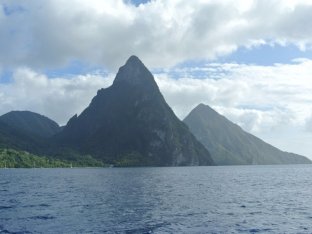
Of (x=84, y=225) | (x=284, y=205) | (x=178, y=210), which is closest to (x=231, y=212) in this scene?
(x=178, y=210)

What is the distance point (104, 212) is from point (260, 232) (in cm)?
3170

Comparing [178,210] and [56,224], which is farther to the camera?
[178,210]

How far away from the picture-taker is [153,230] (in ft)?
201

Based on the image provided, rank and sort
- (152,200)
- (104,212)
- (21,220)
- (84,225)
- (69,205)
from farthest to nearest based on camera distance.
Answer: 1. (152,200)
2. (69,205)
3. (104,212)
4. (21,220)
5. (84,225)

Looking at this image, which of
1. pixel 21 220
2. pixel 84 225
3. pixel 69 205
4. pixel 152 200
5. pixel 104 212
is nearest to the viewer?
pixel 84 225

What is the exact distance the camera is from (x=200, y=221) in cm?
6862

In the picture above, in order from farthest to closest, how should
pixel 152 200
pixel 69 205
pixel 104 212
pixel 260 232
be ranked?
1. pixel 152 200
2. pixel 69 205
3. pixel 104 212
4. pixel 260 232

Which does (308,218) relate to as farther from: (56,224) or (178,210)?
(56,224)

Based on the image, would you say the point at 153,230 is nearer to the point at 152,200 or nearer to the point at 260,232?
the point at 260,232

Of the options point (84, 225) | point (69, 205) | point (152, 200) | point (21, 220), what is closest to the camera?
point (84, 225)

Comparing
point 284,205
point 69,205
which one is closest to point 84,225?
point 69,205

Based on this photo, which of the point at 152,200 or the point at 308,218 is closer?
the point at 308,218

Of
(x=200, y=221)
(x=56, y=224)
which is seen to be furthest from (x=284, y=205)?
(x=56, y=224)

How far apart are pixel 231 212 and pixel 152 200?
2650cm
